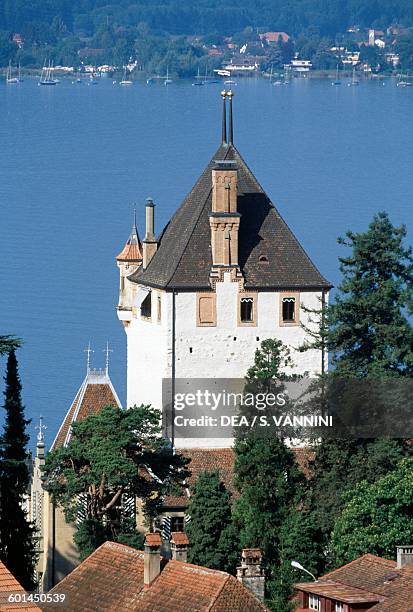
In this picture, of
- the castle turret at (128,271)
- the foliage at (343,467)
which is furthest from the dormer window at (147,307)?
the foliage at (343,467)

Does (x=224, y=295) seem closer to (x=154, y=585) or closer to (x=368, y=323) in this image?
(x=368, y=323)

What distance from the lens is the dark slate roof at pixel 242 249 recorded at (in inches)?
2042

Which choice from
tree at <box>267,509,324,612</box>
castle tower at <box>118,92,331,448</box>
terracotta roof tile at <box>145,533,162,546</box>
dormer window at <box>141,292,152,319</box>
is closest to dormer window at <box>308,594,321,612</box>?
terracotta roof tile at <box>145,533,162,546</box>

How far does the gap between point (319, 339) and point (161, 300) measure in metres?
3.76

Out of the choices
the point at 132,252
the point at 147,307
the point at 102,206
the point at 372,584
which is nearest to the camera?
the point at 372,584

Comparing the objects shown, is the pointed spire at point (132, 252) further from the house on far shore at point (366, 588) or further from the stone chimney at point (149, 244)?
the house on far shore at point (366, 588)

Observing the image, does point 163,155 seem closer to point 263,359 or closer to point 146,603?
point 263,359

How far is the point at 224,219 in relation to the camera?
51812mm

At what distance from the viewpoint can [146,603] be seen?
30.9 metres

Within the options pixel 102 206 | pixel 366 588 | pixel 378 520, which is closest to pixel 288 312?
pixel 378 520

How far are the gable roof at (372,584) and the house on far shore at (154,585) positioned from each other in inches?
55.8

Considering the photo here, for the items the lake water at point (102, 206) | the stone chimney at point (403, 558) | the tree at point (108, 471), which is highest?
the lake water at point (102, 206)

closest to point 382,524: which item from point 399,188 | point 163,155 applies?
point 399,188

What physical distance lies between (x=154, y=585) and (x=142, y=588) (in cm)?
24
